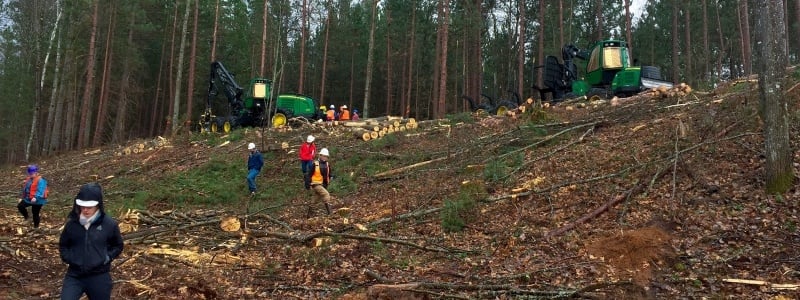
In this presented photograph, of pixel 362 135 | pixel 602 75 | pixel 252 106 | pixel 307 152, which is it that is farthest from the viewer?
pixel 252 106

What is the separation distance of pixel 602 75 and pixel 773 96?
12.0m

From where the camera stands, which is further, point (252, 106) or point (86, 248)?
point (252, 106)

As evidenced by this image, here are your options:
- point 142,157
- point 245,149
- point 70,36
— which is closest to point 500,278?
point 245,149

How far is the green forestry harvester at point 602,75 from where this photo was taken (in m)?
17.4

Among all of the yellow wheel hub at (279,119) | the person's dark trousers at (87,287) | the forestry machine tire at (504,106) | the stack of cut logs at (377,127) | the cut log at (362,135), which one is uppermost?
the forestry machine tire at (504,106)

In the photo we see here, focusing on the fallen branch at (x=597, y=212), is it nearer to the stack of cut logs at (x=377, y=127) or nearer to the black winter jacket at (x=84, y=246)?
the black winter jacket at (x=84, y=246)

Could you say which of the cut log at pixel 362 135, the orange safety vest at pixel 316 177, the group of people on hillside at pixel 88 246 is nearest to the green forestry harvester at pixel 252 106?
the cut log at pixel 362 135

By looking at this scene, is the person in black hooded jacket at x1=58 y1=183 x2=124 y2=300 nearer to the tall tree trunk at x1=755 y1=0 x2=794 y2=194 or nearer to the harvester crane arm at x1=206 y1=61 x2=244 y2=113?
the tall tree trunk at x1=755 y1=0 x2=794 y2=194

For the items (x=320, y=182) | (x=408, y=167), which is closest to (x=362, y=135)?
(x=408, y=167)

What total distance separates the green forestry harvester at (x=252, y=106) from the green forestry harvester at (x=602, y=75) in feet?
35.0

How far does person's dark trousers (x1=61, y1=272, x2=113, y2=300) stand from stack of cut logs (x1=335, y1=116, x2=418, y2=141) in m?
13.5

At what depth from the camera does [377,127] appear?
18844mm

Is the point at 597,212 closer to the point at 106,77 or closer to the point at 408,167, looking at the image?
the point at 408,167

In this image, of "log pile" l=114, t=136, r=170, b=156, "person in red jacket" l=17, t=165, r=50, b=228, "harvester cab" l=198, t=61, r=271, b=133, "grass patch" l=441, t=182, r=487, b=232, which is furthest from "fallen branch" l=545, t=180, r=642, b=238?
"log pile" l=114, t=136, r=170, b=156
